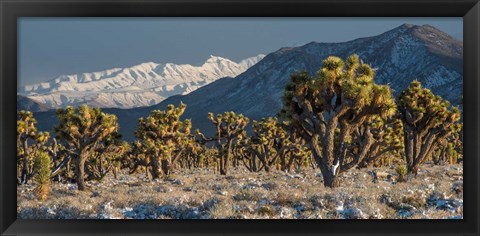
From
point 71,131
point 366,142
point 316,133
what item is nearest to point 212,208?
point 316,133

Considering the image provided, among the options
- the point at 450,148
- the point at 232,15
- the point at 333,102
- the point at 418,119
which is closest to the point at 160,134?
the point at 333,102

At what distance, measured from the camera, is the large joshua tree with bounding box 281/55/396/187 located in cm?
1700

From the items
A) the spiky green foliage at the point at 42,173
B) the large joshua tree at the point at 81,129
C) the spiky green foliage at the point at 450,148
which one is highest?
the large joshua tree at the point at 81,129

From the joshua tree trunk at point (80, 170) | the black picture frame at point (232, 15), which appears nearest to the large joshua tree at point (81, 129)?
the joshua tree trunk at point (80, 170)

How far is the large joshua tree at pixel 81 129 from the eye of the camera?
72.5ft

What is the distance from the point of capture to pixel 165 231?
8844 mm

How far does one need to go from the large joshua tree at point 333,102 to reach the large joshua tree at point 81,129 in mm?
9322

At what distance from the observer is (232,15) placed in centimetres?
882

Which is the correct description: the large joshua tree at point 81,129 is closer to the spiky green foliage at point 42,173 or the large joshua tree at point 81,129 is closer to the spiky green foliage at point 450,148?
the spiky green foliage at point 42,173

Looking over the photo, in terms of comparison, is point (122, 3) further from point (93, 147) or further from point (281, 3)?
point (93, 147)

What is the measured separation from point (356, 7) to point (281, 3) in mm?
1442

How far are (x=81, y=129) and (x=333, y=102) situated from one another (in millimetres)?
12140

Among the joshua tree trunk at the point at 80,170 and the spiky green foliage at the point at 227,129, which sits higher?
the spiky green foliage at the point at 227,129

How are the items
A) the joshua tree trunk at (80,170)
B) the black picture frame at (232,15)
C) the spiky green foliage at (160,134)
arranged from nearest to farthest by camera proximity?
the black picture frame at (232,15), the joshua tree trunk at (80,170), the spiky green foliage at (160,134)
